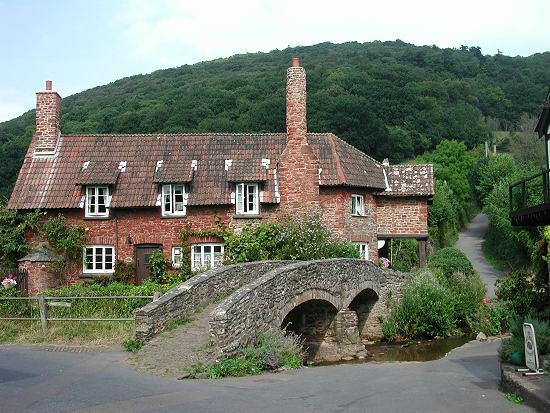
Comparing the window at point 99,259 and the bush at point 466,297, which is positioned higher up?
the window at point 99,259

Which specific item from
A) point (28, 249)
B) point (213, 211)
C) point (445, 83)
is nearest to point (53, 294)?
point (28, 249)

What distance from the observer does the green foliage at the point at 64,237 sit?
2812 centimetres

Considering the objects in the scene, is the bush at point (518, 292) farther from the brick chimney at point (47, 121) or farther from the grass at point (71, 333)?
the brick chimney at point (47, 121)

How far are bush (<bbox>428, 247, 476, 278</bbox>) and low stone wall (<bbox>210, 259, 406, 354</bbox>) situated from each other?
3188 millimetres

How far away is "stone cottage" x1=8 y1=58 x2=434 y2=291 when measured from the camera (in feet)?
93.9

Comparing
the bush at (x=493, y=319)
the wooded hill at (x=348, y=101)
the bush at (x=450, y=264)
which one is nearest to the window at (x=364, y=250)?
the bush at (x=450, y=264)

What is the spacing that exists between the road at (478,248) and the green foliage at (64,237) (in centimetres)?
1994

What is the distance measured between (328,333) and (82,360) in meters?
11.2

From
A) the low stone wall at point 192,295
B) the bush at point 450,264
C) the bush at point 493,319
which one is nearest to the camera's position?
the low stone wall at point 192,295

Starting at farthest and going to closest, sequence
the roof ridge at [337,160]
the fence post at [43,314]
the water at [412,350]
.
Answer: the roof ridge at [337,160]
the water at [412,350]
the fence post at [43,314]

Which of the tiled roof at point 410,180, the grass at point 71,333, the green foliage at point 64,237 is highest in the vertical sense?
the tiled roof at point 410,180

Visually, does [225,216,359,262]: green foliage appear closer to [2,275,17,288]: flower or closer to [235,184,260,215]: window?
[235,184,260,215]: window

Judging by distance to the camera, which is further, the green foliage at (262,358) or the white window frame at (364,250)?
the white window frame at (364,250)

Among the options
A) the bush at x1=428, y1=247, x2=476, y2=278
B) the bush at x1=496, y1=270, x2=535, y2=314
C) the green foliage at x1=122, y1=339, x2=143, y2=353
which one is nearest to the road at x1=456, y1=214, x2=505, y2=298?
the bush at x1=428, y1=247, x2=476, y2=278
